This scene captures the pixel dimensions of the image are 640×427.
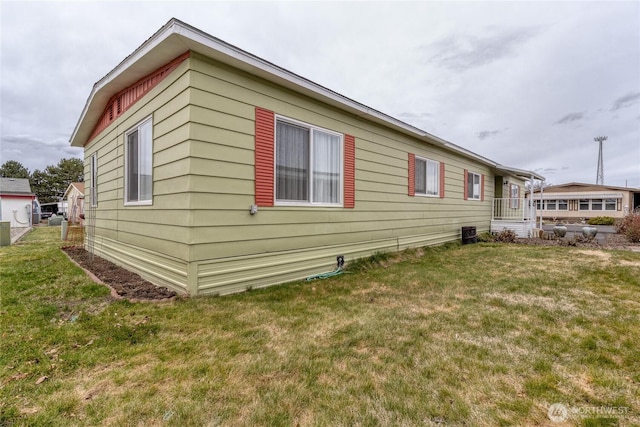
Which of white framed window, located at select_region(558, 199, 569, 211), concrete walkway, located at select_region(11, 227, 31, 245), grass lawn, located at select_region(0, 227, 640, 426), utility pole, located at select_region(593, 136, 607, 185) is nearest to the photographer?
grass lawn, located at select_region(0, 227, 640, 426)

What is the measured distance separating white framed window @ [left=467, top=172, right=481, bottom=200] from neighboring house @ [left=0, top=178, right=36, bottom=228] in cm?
2713

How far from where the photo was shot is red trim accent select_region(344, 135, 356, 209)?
5.96 metres

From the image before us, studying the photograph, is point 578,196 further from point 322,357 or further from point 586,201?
point 322,357

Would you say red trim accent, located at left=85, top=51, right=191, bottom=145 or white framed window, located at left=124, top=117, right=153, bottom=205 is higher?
red trim accent, located at left=85, top=51, right=191, bottom=145

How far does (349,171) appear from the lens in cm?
603

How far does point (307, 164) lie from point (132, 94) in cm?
354

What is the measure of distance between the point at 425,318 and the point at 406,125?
5357mm

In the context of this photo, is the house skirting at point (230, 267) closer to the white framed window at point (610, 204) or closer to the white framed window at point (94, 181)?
the white framed window at point (94, 181)

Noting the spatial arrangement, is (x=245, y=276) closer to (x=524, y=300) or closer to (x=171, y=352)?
(x=171, y=352)

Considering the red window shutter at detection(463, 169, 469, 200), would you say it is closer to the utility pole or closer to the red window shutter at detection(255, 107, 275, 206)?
the red window shutter at detection(255, 107, 275, 206)

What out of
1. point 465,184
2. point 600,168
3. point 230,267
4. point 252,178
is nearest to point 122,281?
point 230,267

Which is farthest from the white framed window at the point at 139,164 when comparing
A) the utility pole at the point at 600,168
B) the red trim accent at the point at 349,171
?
the utility pole at the point at 600,168

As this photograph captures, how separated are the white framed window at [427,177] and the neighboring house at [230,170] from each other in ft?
3.32

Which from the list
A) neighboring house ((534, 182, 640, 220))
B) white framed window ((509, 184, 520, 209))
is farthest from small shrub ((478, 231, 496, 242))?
neighboring house ((534, 182, 640, 220))
